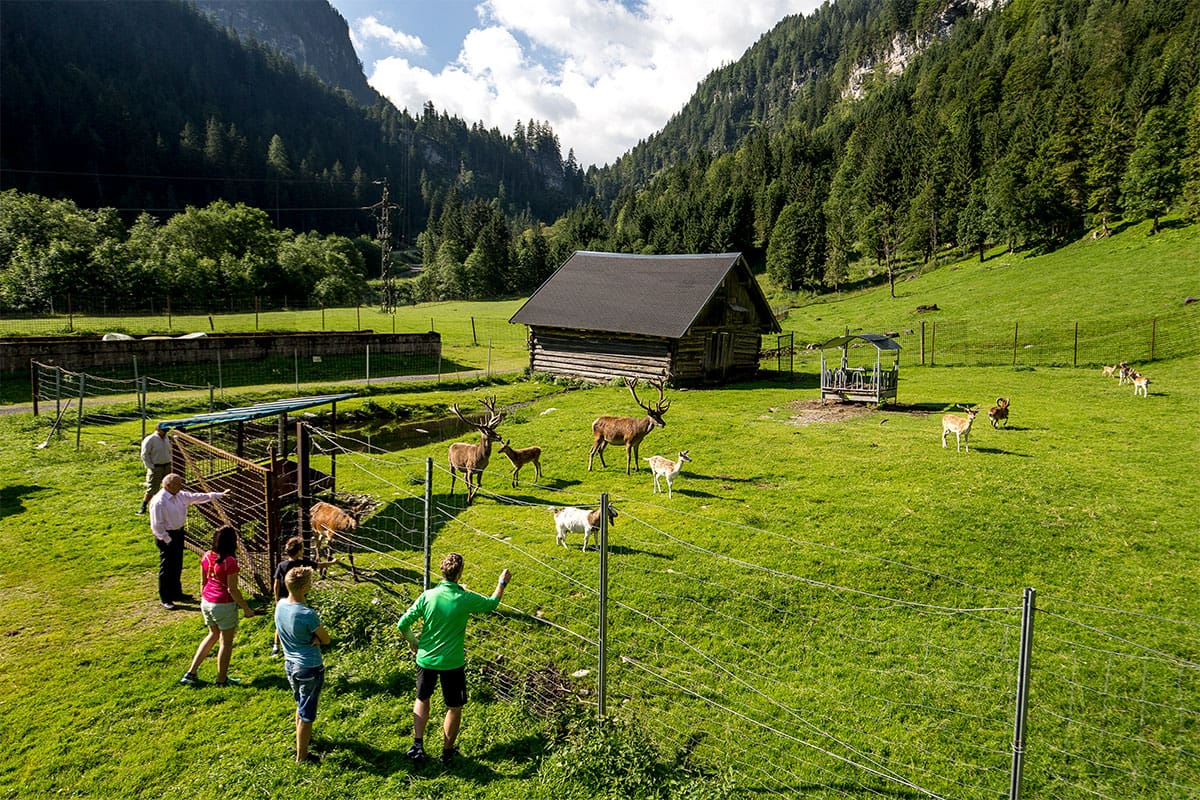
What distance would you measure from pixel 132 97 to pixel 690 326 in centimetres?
17644

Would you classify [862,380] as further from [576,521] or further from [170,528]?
[170,528]

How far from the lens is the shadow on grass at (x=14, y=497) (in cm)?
1357

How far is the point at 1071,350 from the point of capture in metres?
35.3

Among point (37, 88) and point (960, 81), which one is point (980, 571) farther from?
point (37, 88)

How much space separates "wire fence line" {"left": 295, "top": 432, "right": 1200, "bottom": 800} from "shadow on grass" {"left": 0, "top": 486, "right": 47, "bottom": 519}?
9127mm

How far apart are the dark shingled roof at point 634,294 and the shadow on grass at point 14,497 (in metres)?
22.2

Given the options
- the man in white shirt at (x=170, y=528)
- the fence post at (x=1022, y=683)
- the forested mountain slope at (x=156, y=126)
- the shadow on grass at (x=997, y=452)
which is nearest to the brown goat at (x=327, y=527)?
the man in white shirt at (x=170, y=528)

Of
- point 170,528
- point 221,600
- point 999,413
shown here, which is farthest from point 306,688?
point 999,413

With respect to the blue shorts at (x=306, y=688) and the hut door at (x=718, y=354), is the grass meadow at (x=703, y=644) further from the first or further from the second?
the hut door at (x=718, y=354)

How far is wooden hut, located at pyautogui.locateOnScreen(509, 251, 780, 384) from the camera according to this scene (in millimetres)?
30953

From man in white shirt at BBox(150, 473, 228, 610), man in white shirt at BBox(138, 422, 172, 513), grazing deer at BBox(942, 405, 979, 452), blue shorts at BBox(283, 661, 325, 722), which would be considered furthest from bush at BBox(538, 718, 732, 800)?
grazing deer at BBox(942, 405, 979, 452)

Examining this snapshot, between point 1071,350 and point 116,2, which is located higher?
point 116,2

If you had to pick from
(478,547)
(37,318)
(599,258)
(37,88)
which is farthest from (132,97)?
(478,547)

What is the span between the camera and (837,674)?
25.4 feet
